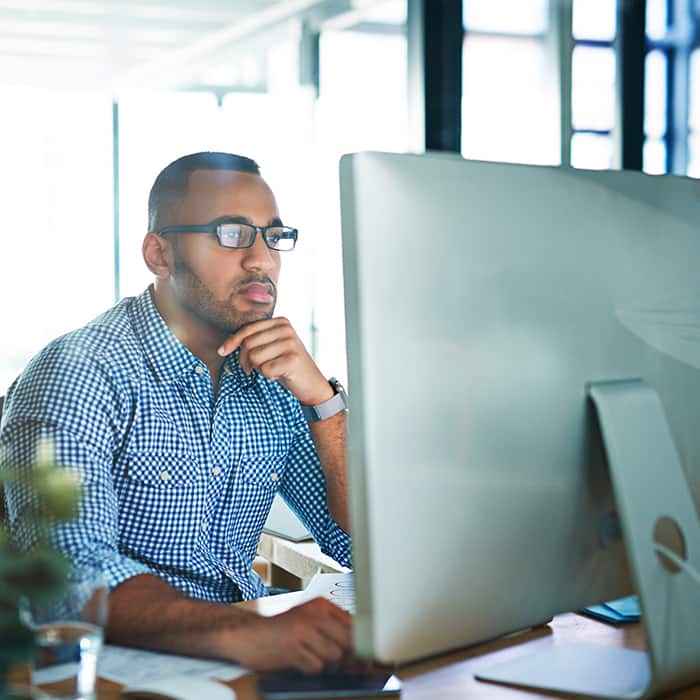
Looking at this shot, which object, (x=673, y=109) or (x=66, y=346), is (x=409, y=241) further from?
(x=673, y=109)

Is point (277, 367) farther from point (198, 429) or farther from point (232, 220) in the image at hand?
point (232, 220)

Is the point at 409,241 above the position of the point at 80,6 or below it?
below

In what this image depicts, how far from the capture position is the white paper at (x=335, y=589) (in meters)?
1.21

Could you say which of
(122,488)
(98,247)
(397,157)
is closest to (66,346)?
(122,488)

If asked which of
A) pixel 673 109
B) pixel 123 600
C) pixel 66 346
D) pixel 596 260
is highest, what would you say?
pixel 673 109

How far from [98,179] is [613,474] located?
2992 millimetres

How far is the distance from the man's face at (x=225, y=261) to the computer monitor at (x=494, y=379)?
31.1 inches

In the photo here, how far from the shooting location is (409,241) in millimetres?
761

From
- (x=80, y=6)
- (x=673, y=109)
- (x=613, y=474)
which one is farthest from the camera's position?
(x=673, y=109)

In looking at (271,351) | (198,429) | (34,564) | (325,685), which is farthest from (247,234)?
(34,564)

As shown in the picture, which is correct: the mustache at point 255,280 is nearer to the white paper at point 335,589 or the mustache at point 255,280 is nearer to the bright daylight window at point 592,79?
the white paper at point 335,589

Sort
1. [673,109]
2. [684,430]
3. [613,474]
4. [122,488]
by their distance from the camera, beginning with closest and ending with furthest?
[613,474], [684,430], [122,488], [673,109]

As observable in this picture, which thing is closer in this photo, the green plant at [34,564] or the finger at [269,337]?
the green plant at [34,564]

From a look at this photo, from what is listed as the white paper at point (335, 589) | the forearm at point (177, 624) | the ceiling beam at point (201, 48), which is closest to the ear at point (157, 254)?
the white paper at point (335, 589)
